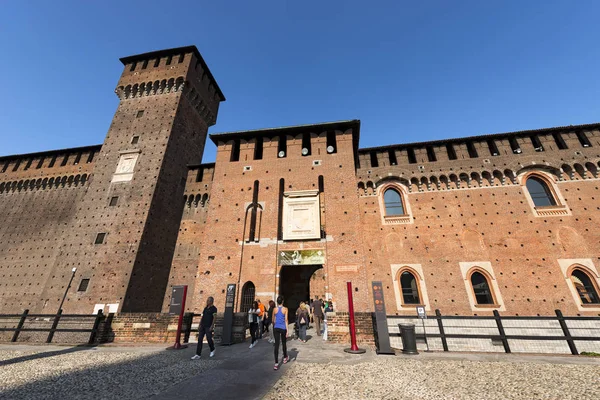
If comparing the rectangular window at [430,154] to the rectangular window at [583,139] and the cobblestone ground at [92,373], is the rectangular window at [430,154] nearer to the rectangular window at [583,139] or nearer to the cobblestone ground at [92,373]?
the rectangular window at [583,139]

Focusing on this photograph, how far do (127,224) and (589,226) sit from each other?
31577 millimetres

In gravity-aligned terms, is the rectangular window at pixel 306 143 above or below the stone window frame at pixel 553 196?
above

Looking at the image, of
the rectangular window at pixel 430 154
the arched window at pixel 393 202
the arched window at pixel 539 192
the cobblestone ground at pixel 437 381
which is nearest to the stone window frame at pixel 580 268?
the arched window at pixel 539 192

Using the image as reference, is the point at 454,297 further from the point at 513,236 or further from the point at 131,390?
the point at 131,390

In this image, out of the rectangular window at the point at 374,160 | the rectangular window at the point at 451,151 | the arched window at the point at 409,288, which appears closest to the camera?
the arched window at the point at 409,288

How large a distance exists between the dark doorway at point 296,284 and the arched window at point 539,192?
1599 cm

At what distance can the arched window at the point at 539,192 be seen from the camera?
1742 centimetres

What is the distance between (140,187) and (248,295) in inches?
509

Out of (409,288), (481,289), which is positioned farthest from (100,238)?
(481,289)

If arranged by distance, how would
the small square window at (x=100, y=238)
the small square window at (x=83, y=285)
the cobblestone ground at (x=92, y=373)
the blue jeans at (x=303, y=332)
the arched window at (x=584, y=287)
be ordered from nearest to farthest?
the cobblestone ground at (x=92, y=373) < the blue jeans at (x=303, y=332) < the arched window at (x=584, y=287) < the small square window at (x=83, y=285) < the small square window at (x=100, y=238)

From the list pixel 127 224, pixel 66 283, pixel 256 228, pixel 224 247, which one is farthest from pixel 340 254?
pixel 66 283

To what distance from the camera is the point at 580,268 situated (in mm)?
15289

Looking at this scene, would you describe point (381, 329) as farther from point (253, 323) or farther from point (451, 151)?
point (451, 151)

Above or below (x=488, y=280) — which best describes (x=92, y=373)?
below
